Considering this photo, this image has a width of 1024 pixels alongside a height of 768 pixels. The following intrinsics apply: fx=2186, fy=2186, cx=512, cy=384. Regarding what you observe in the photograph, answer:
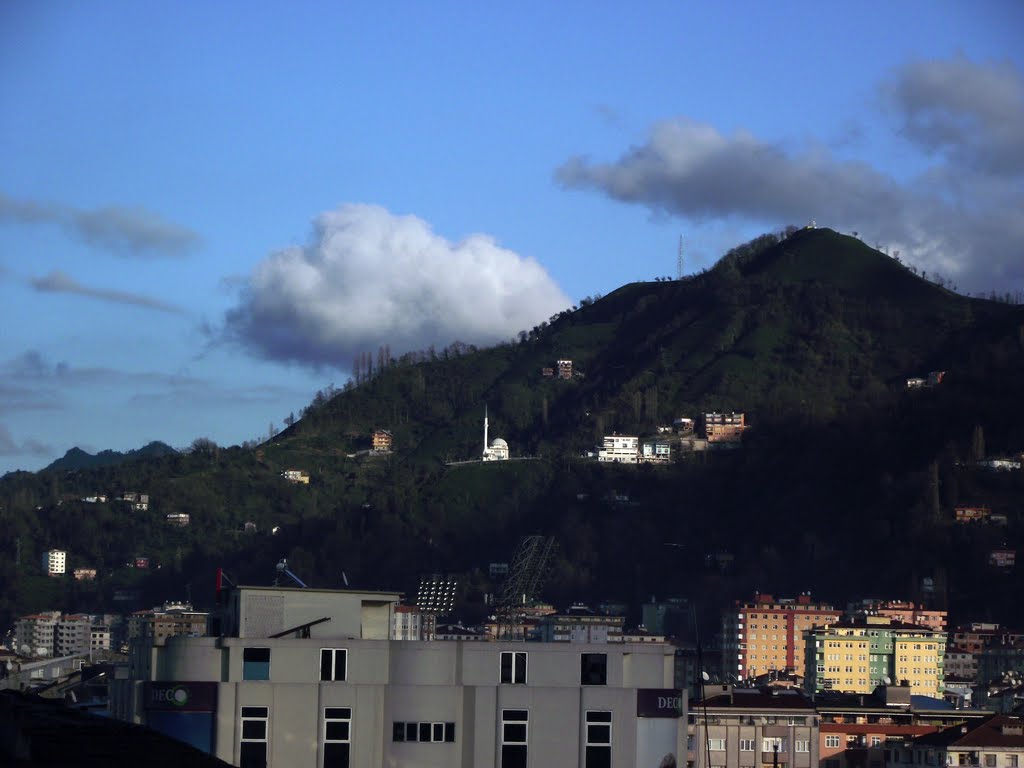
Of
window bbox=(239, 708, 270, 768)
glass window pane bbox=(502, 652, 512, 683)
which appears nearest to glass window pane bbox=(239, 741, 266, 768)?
window bbox=(239, 708, 270, 768)

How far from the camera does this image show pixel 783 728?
62.0 metres

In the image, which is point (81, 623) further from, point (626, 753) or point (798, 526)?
point (626, 753)

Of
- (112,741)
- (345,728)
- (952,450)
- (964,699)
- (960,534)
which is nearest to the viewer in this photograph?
(112,741)

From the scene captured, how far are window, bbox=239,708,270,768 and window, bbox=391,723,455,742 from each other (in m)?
1.59

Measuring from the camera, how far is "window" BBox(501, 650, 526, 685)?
1079 inches

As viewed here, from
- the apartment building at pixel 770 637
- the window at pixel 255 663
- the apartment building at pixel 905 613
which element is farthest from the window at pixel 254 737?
the apartment building at pixel 770 637

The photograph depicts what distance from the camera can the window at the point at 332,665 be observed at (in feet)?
89.1

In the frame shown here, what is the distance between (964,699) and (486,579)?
93137 millimetres

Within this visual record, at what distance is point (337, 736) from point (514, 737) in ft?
7.23

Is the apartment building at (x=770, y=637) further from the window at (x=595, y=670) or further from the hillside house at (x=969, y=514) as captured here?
the window at (x=595, y=670)

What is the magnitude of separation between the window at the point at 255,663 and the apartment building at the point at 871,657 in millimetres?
103288

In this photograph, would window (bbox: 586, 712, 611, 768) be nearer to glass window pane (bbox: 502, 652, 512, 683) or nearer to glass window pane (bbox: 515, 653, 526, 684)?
glass window pane (bbox: 515, 653, 526, 684)

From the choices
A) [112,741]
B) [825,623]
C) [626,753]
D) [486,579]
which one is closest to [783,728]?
[626,753]

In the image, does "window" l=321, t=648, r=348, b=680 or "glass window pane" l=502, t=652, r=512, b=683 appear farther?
"glass window pane" l=502, t=652, r=512, b=683
